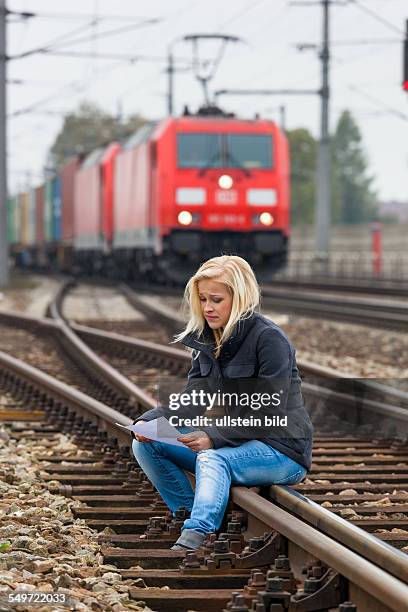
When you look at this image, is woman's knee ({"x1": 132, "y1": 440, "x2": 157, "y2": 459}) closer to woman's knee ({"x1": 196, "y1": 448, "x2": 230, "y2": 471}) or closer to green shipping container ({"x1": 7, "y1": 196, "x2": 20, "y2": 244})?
woman's knee ({"x1": 196, "y1": 448, "x2": 230, "y2": 471})

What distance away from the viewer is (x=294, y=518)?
4.64 metres

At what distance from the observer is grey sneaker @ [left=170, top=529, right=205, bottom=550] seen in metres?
4.70

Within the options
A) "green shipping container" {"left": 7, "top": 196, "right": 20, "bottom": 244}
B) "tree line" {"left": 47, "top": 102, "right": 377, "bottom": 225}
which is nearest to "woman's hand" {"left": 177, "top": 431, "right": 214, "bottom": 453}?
"green shipping container" {"left": 7, "top": 196, "right": 20, "bottom": 244}

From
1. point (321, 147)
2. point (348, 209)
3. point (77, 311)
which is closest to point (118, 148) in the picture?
point (321, 147)

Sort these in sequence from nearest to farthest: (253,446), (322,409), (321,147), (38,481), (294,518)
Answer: (294,518) < (253,446) < (38,481) < (322,409) < (321,147)

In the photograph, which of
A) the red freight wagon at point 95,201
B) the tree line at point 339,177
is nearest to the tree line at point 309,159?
the tree line at point 339,177

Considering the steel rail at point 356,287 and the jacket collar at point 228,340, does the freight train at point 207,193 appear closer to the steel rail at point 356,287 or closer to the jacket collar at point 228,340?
the steel rail at point 356,287

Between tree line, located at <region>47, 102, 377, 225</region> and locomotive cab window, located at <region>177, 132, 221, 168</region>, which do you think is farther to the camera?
tree line, located at <region>47, 102, 377, 225</region>

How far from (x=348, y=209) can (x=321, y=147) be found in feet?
331

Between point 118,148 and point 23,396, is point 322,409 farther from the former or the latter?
point 118,148

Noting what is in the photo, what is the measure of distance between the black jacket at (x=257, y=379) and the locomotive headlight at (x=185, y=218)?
19044mm

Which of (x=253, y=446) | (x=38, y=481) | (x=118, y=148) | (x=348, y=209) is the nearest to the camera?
(x=253, y=446)

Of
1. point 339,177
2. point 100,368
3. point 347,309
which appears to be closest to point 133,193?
point 347,309

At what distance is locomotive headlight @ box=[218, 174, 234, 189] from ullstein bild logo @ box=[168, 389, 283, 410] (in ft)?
62.3
